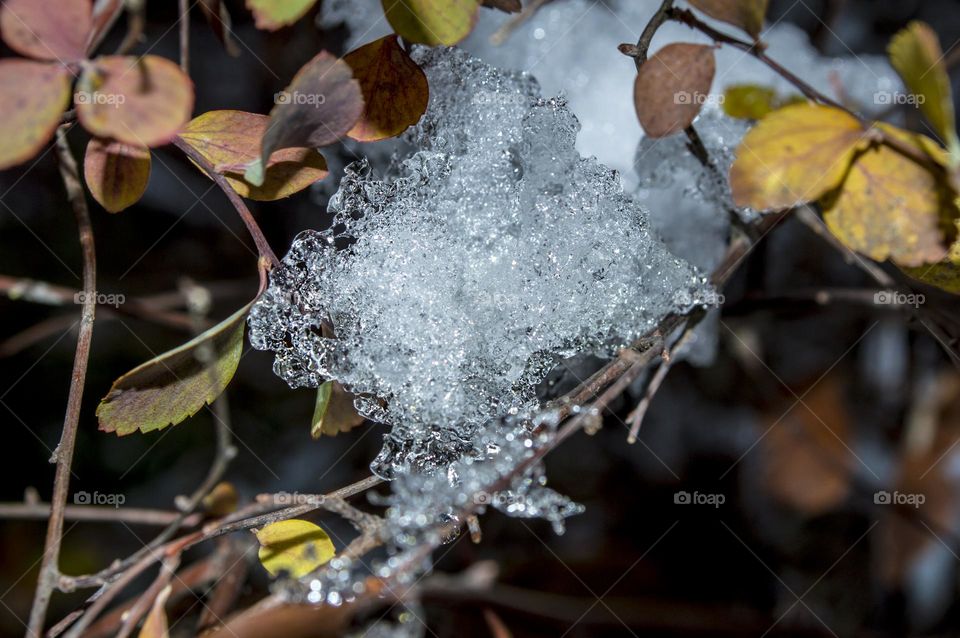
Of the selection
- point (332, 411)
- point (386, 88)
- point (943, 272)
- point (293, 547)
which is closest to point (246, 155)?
point (386, 88)

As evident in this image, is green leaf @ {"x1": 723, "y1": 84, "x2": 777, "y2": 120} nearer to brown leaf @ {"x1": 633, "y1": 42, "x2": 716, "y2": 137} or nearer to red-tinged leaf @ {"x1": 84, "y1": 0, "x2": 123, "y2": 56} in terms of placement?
brown leaf @ {"x1": 633, "y1": 42, "x2": 716, "y2": 137}

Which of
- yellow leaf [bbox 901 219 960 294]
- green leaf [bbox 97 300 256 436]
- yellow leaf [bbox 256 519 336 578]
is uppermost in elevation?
yellow leaf [bbox 901 219 960 294]

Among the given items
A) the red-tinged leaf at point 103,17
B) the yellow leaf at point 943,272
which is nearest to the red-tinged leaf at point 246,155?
the red-tinged leaf at point 103,17

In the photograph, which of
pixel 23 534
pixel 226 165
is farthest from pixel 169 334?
pixel 226 165

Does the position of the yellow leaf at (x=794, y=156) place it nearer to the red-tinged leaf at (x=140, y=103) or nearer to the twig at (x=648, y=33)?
the twig at (x=648, y=33)

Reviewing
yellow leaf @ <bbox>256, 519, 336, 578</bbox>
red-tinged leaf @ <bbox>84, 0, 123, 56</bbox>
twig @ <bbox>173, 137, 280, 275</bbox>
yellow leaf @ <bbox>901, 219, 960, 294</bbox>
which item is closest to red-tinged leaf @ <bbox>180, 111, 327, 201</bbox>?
twig @ <bbox>173, 137, 280, 275</bbox>

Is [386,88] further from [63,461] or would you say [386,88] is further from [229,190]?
[63,461]
